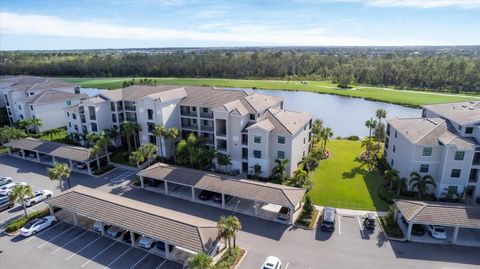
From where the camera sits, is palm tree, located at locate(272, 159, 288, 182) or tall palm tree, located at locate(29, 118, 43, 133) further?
tall palm tree, located at locate(29, 118, 43, 133)

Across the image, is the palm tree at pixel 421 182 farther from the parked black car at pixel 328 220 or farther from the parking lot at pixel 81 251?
the parking lot at pixel 81 251

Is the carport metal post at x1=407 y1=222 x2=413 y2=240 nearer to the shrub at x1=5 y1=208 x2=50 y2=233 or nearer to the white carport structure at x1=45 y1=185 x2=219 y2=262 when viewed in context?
the white carport structure at x1=45 y1=185 x2=219 y2=262

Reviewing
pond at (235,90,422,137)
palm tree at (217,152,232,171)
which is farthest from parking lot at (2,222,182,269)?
pond at (235,90,422,137)

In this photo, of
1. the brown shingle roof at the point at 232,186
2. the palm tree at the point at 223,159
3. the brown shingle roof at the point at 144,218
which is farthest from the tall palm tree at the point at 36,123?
the palm tree at the point at 223,159

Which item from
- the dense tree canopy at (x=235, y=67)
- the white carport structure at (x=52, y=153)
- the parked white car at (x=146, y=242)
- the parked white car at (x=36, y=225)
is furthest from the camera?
the dense tree canopy at (x=235, y=67)

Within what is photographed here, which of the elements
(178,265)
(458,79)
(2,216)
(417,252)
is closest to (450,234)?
(417,252)

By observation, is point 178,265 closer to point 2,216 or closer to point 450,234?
point 2,216

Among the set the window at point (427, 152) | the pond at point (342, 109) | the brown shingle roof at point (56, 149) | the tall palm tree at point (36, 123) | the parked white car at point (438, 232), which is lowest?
the parked white car at point (438, 232)
